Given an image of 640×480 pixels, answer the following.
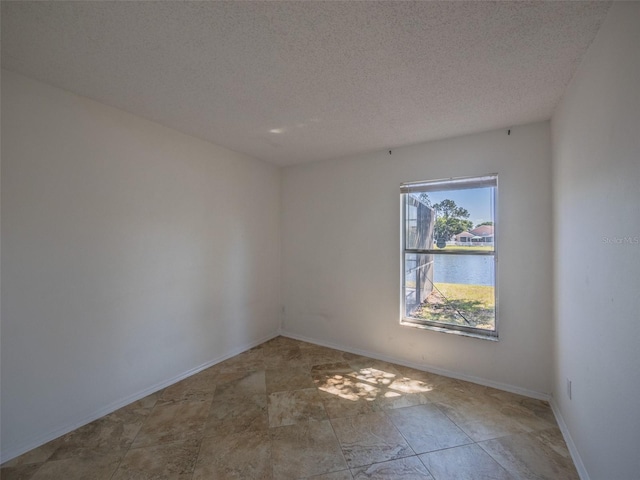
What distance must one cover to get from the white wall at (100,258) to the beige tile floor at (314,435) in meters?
0.33

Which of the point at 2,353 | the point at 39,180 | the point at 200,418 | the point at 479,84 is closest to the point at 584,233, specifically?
the point at 479,84

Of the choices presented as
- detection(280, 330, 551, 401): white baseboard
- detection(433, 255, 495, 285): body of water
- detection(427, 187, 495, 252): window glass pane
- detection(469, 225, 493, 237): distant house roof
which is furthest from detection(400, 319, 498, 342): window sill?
detection(469, 225, 493, 237): distant house roof

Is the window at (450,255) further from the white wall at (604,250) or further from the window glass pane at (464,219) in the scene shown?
the white wall at (604,250)

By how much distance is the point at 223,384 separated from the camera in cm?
263

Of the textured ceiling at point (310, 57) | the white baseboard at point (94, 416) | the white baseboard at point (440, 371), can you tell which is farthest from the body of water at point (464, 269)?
the white baseboard at point (94, 416)

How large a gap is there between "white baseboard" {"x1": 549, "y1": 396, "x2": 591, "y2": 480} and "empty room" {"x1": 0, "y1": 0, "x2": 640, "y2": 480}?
20 mm

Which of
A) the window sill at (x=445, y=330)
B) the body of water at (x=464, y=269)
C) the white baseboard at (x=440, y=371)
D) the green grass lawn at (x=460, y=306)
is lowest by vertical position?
the white baseboard at (x=440, y=371)

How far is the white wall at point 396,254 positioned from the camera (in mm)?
2438

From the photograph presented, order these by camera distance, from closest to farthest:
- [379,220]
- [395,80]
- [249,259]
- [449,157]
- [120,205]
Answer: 1. [395,80]
2. [120,205]
3. [449,157]
4. [379,220]
5. [249,259]

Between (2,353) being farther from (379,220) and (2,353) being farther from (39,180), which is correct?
(379,220)

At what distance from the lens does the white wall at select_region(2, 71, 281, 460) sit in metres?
1.76

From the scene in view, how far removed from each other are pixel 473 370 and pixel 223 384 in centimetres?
253

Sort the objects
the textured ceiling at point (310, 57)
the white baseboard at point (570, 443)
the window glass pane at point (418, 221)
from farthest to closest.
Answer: the window glass pane at point (418, 221)
the white baseboard at point (570, 443)
the textured ceiling at point (310, 57)

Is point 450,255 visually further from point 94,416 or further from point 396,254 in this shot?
point 94,416
